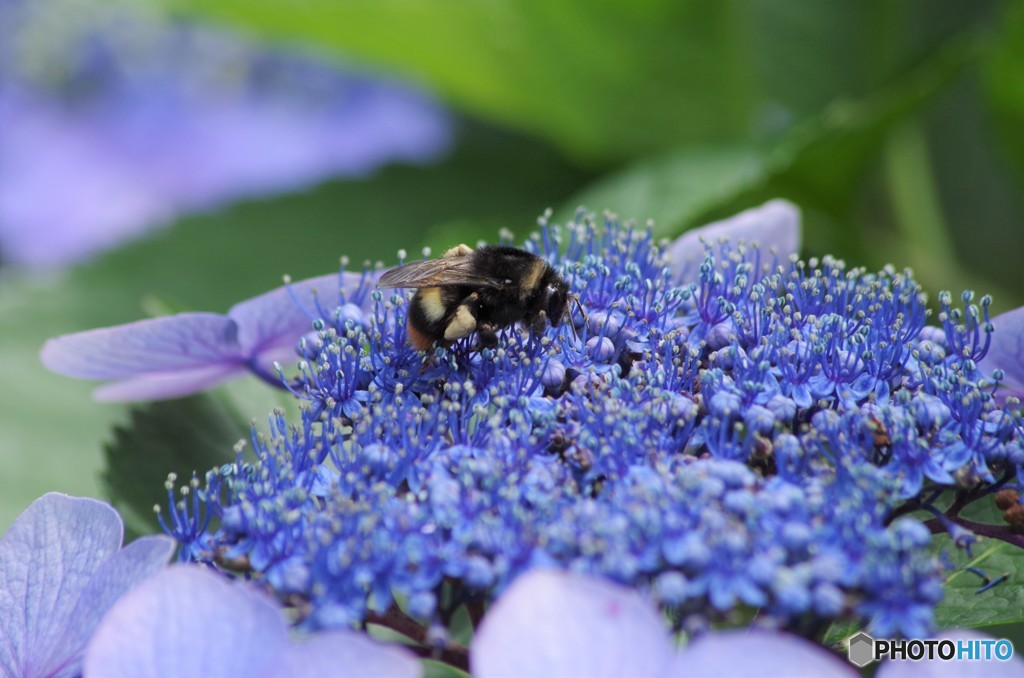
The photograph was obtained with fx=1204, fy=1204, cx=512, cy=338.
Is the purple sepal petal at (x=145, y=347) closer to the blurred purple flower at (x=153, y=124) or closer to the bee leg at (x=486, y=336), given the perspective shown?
the bee leg at (x=486, y=336)

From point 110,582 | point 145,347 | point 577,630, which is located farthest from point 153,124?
point 577,630

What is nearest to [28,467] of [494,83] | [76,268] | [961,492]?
[76,268]

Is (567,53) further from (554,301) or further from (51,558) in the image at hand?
(51,558)

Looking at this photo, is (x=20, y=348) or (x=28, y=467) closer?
(x=28, y=467)

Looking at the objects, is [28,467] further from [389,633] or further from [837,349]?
[837,349]

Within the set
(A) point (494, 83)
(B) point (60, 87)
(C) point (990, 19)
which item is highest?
(B) point (60, 87)

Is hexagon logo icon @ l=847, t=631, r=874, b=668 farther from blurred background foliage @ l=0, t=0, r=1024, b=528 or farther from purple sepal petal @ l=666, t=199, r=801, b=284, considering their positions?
blurred background foliage @ l=0, t=0, r=1024, b=528
